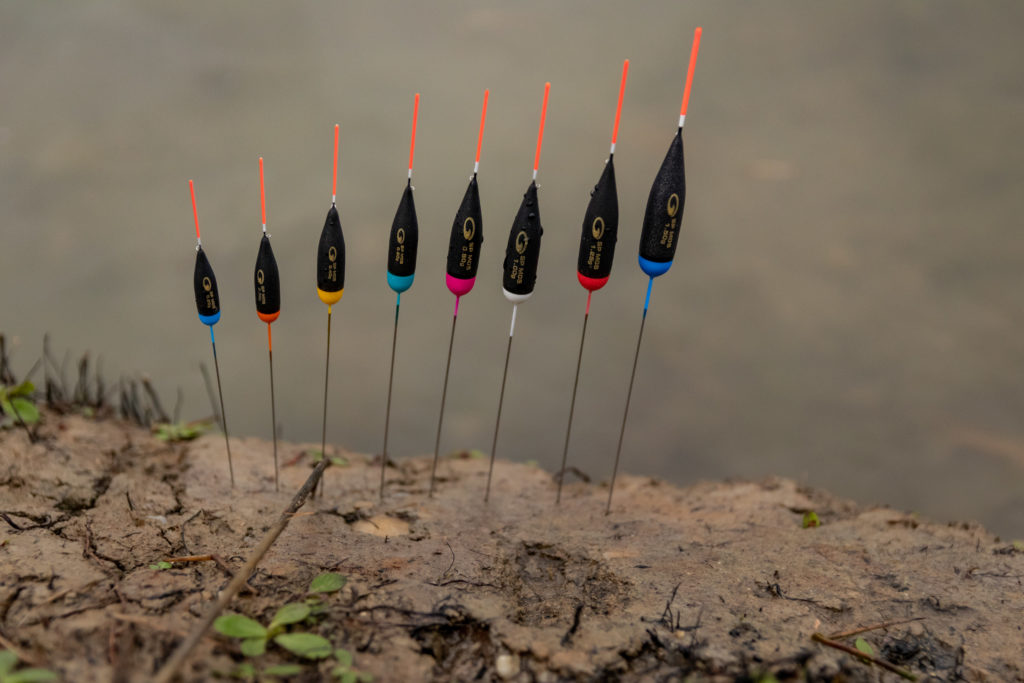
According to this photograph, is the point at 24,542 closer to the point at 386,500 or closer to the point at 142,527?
the point at 142,527

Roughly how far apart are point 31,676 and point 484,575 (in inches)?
38.3

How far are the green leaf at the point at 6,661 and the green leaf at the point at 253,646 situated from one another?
0.40m

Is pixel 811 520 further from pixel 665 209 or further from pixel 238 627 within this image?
pixel 238 627

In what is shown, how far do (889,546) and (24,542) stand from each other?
7.75 ft

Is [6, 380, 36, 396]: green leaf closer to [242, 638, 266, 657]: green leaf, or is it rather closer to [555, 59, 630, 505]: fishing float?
[242, 638, 266, 657]: green leaf

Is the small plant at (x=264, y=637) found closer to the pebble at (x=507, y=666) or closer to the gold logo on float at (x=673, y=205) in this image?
the pebble at (x=507, y=666)

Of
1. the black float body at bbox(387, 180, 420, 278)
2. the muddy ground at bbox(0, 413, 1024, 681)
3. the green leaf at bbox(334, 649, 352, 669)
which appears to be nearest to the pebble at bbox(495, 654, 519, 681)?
the muddy ground at bbox(0, 413, 1024, 681)

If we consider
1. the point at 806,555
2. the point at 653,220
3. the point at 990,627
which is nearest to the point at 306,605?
the point at 653,220

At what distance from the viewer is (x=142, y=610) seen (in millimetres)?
1537

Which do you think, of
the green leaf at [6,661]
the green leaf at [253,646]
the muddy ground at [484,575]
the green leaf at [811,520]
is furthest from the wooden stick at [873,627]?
the green leaf at [6,661]

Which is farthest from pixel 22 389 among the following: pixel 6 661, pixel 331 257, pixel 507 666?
pixel 507 666

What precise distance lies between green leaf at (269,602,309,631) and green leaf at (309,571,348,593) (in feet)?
0.29

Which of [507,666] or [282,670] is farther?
[507,666]

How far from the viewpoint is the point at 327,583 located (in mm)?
1674
